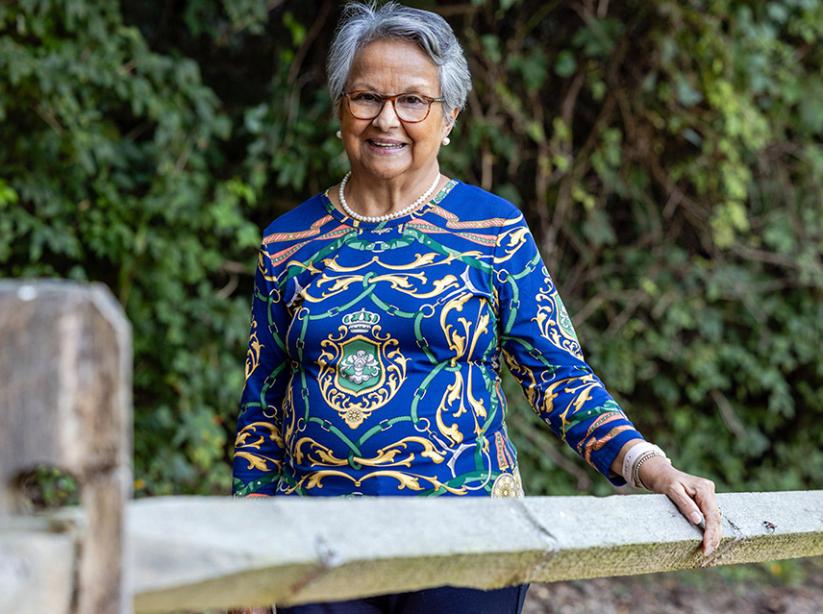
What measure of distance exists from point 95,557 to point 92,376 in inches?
6.6

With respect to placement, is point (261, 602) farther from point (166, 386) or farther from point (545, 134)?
point (545, 134)

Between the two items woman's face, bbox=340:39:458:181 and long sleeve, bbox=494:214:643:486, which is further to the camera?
woman's face, bbox=340:39:458:181

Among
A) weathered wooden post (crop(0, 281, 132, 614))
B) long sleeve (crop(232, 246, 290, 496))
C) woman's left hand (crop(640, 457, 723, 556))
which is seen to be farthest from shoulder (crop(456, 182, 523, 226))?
weathered wooden post (crop(0, 281, 132, 614))

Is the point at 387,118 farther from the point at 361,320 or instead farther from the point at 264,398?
the point at 264,398

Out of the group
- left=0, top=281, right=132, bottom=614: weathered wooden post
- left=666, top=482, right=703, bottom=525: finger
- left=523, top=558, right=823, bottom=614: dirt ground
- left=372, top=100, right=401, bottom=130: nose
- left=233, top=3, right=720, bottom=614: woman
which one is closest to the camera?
left=0, top=281, right=132, bottom=614: weathered wooden post

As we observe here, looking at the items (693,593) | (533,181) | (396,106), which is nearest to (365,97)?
(396,106)

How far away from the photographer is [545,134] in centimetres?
489

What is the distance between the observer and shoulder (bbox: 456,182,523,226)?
1867 mm

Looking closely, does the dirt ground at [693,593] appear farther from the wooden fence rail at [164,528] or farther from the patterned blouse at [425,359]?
the wooden fence rail at [164,528]

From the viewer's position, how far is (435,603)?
170 cm

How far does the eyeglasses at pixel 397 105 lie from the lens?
187cm

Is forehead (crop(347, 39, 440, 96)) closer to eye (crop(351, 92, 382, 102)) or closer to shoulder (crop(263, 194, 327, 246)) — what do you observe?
eye (crop(351, 92, 382, 102))

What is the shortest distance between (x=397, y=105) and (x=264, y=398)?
607mm

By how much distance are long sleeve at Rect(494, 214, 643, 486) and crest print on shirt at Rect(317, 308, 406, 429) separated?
0.22 m
